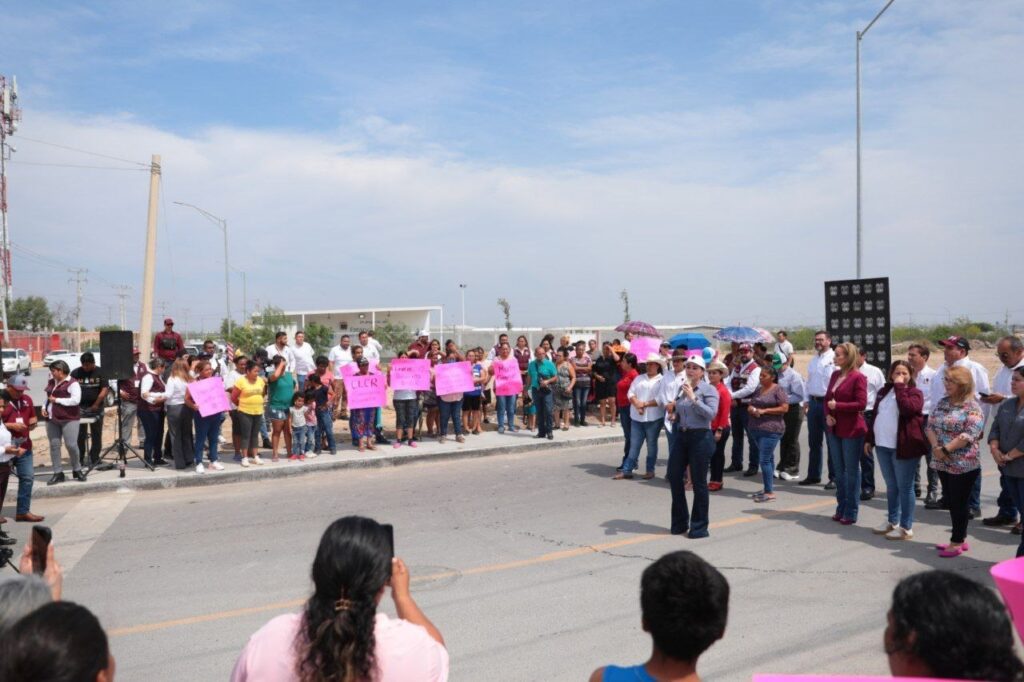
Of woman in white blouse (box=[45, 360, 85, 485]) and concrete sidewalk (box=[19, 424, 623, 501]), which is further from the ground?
woman in white blouse (box=[45, 360, 85, 485])

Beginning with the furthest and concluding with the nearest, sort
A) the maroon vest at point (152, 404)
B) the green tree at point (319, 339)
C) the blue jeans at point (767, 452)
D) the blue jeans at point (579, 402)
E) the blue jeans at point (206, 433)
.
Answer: the green tree at point (319, 339) < the blue jeans at point (579, 402) < the maroon vest at point (152, 404) < the blue jeans at point (206, 433) < the blue jeans at point (767, 452)

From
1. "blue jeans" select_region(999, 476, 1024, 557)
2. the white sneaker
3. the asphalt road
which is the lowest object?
the asphalt road

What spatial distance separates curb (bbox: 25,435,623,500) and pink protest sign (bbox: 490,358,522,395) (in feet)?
6.03

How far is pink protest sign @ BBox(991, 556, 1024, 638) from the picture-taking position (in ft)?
8.21

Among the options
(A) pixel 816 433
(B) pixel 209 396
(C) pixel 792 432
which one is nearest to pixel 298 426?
(B) pixel 209 396

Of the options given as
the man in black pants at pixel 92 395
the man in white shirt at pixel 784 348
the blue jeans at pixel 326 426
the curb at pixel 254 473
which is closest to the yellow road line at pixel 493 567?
the man in white shirt at pixel 784 348

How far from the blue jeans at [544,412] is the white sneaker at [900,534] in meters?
7.93

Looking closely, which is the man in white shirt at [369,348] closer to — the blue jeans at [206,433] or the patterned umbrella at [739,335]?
the blue jeans at [206,433]

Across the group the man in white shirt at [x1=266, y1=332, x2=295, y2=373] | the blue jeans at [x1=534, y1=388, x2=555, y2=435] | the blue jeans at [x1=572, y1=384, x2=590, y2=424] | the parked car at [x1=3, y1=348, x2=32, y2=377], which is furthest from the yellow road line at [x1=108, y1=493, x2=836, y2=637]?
the parked car at [x1=3, y1=348, x2=32, y2=377]

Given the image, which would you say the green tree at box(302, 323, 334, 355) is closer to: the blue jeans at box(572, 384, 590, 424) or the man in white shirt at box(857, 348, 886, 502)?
the blue jeans at box(572, 384, 590, 424)

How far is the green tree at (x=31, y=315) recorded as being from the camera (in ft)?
315

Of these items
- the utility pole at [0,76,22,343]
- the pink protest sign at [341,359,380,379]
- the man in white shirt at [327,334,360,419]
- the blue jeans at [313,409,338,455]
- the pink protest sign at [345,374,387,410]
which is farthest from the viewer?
the utility pole at [0,76,22,343]

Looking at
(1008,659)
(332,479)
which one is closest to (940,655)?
(1008,659)

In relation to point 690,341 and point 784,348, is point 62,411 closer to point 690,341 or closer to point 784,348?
point 784,348
